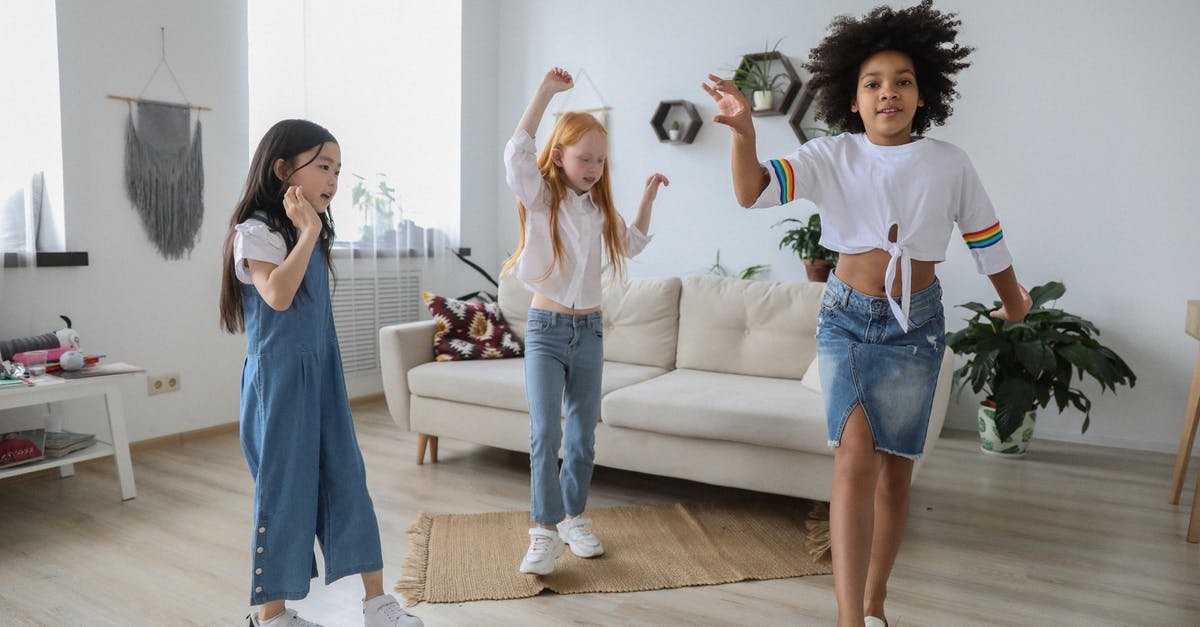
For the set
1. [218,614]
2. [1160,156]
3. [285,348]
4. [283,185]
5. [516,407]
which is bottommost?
[218,614]

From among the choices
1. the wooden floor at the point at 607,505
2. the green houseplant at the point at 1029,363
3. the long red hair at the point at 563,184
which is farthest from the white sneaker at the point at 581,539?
the green houseplant at the point at 1029,363

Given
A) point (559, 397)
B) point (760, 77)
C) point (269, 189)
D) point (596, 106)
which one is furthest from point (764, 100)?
point (269, 189)

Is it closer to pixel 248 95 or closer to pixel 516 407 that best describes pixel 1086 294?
pixel 516 407

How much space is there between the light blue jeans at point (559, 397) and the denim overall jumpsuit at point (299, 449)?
1.66ft

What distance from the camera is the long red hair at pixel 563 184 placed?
75.2 inches

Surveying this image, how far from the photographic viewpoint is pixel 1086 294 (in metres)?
3.43

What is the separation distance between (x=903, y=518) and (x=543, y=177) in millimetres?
1118

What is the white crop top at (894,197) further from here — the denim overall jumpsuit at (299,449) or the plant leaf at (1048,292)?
the plant leaf at (1048,292)

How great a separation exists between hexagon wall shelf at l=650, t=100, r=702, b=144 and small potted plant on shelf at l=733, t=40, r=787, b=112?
0.29 metres

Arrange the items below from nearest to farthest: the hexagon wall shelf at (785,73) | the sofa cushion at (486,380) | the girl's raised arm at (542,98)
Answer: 1. the girl's raised arm at (542,98)
2. the sofa cushion at (486,380)
3. the hexagon wall shelf at (785,73)

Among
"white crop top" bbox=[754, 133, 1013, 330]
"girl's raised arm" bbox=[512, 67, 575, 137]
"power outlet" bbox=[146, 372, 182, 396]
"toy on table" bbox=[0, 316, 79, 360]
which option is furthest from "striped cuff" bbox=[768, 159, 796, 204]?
"power outlet" bbox=[146, 372, 182, 396]

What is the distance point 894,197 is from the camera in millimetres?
1403

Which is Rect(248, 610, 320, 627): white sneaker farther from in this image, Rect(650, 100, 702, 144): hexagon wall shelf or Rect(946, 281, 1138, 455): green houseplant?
Rect(650, 100, 702, 144): hexagon wall shelf

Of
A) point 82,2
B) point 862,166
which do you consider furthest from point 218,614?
point 82,2
